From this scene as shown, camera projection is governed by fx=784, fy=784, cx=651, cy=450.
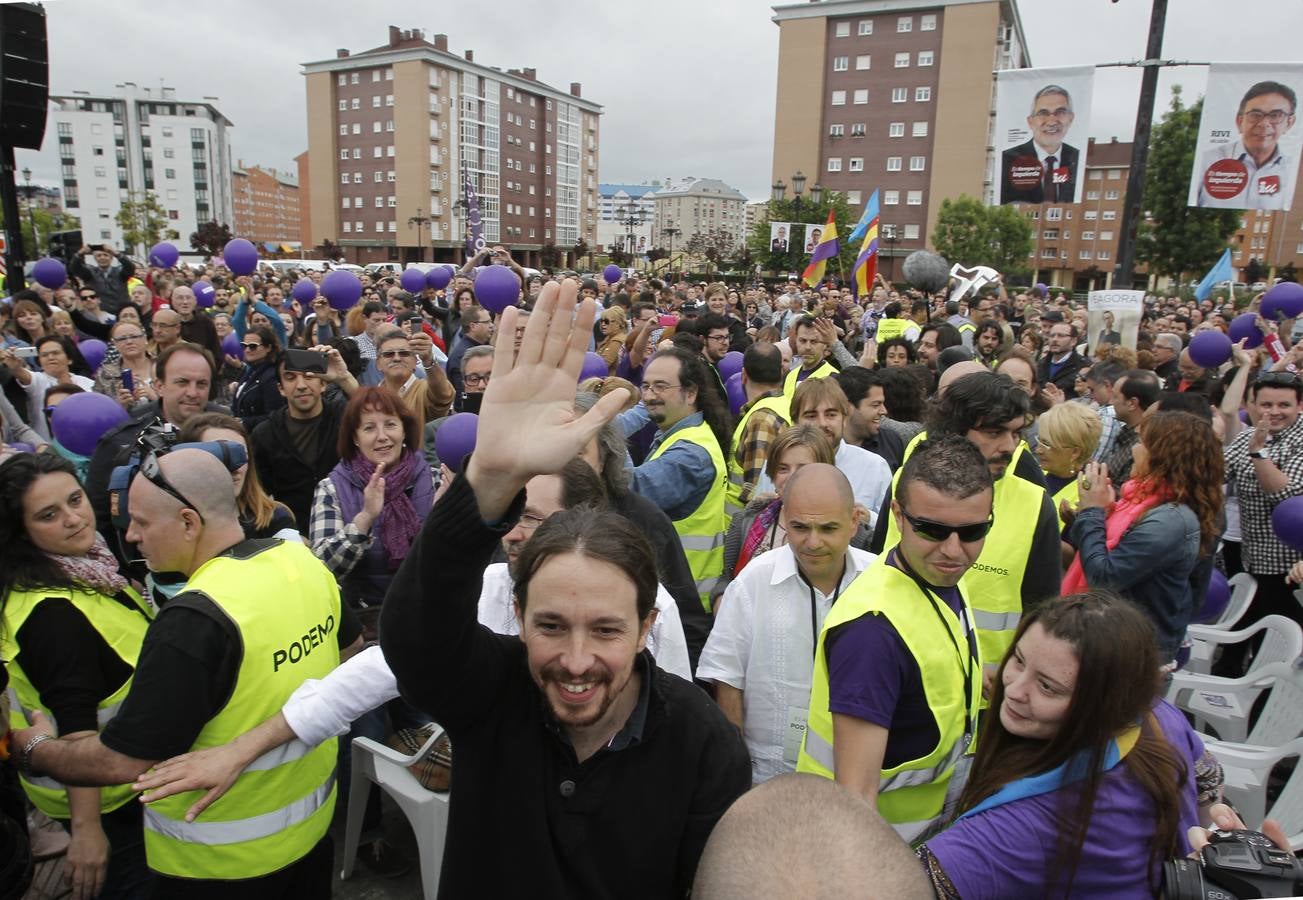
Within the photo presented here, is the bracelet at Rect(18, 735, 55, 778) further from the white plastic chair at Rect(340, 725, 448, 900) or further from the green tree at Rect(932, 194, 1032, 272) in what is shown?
the green tree at Rect(932, 194, 1032, 272)

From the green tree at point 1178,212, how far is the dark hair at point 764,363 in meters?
37.5

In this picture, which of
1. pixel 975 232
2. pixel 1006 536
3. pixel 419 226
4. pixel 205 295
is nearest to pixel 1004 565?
pixel 1006 536

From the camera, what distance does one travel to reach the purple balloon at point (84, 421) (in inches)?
175

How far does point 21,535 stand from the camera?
96.3 inches

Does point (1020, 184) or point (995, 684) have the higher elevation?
point (1020, 184)

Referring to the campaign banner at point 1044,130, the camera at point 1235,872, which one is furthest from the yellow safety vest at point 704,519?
the campaign banner at point 1044,130

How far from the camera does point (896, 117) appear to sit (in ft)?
190

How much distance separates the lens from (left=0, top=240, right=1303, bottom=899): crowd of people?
52.0 inches

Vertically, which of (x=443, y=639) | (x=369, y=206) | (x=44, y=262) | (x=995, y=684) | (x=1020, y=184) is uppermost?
(x=369, y=206)

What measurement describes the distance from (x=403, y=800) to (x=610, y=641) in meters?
1.87

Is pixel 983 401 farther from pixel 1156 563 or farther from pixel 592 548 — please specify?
pixel 592 548

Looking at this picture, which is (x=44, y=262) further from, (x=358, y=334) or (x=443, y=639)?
(x=443, y=639)

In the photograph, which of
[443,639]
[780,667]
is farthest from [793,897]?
[780,667]

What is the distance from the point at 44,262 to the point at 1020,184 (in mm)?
12075
